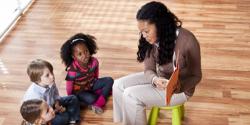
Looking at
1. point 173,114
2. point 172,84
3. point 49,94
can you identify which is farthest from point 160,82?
point 49,94

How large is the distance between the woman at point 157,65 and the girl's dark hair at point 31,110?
1.45ft

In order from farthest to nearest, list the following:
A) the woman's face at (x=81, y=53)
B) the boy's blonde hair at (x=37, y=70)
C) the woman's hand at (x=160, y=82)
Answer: the woman's face at (x=81, y=53), the boy's blonde hair at (x=37, y=70), the woman's hand at (x=160, y=82)

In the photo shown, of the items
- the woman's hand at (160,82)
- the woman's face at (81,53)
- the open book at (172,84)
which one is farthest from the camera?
the woman's face at (81,53)

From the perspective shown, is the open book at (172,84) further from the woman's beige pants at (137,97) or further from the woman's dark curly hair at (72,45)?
the woman's dark curly hair at (72,45)

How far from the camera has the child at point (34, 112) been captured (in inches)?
70.7

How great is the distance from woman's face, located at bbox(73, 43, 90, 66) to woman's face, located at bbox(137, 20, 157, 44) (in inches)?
21.2

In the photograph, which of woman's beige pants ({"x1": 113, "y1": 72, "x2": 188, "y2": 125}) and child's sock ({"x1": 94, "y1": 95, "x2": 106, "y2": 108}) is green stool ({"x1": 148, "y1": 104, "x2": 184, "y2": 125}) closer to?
woman's beige pants ({"x1": 113, "y1": 72, "x2": 188, "y2": 125})

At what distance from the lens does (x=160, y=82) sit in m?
1.78

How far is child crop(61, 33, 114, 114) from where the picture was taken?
2.17 meters

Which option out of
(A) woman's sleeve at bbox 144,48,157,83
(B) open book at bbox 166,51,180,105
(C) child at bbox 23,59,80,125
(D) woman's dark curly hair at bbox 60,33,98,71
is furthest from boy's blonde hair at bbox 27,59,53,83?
(B) open book at bbox 166,51,180,105

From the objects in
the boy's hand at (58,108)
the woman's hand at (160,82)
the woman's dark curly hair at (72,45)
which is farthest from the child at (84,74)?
the woman's hand at (160,82)

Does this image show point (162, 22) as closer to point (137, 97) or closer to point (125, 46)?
point (137, 97)

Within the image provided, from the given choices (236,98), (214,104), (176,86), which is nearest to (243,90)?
(236,98)

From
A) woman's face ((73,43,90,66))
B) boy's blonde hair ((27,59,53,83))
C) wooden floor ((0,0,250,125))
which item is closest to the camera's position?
boy's blonde hair ((27,59,53,83))
